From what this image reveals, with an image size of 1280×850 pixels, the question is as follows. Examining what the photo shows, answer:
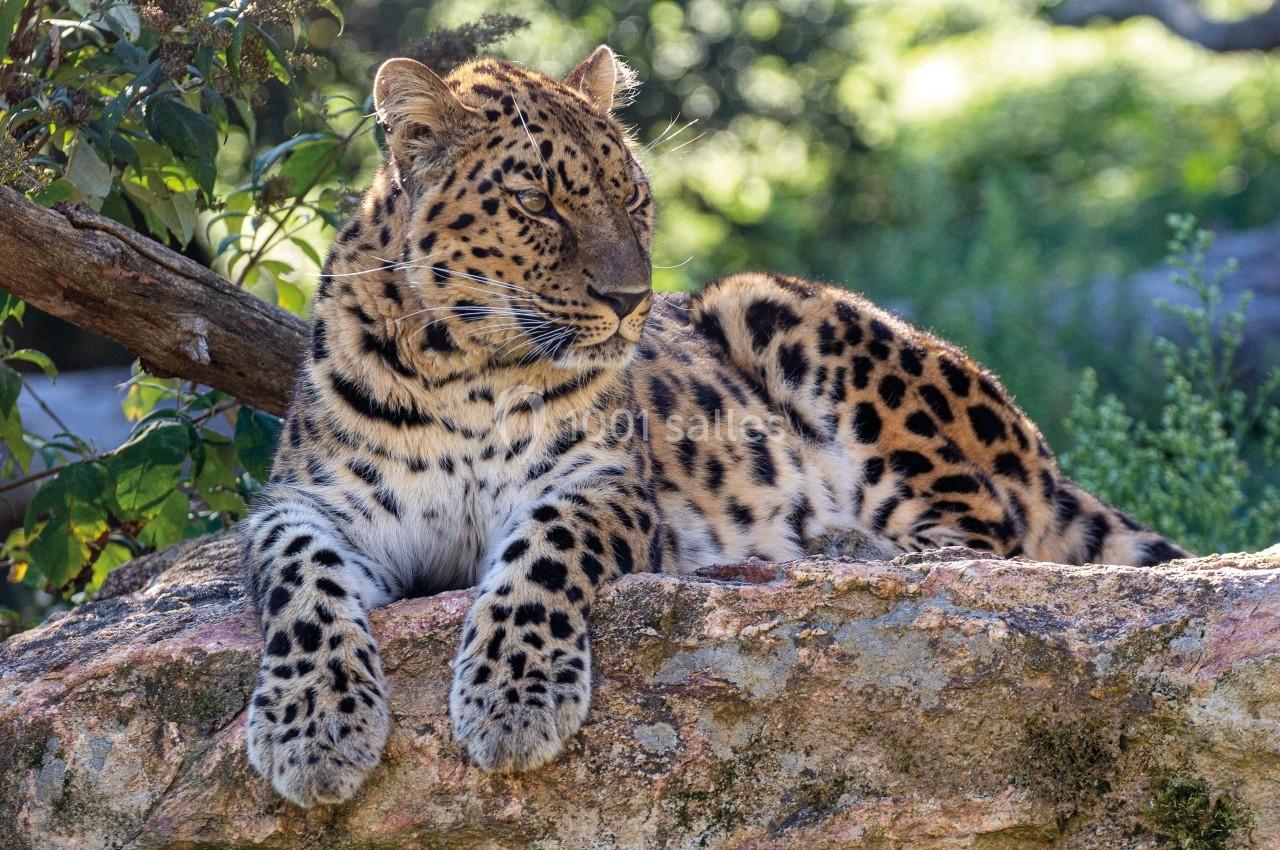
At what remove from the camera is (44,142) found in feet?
21.6

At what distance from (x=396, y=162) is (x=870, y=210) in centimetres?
1549

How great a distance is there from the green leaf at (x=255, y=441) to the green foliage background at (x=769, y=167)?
0.01 m

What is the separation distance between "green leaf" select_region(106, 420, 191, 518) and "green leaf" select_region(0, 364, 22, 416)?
18.2 inches

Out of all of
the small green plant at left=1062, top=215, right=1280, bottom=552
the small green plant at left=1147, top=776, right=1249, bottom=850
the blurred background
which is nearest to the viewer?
the small green plant at left=1147, top=776, right=1249, bottom=850

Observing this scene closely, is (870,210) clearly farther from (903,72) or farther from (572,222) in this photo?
(572,222)

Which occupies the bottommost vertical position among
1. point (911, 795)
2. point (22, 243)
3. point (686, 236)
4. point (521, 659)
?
point (686, 236)

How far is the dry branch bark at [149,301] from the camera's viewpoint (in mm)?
5801

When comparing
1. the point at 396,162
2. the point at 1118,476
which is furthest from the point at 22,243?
the point at 1118,476

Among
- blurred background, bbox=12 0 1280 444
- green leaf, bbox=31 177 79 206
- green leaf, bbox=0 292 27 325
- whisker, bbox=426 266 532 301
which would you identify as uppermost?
green leaf, bbox=31 177 79 206

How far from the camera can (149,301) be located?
6.22 m

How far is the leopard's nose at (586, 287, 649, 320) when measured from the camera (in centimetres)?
508

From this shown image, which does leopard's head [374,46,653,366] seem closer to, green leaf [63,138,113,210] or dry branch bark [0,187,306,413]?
dry branch bark [0,187,306,413]

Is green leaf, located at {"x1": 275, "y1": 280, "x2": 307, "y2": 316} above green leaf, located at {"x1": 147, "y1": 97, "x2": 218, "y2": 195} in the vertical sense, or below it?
below

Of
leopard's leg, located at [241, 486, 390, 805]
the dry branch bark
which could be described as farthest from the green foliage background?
leopard's leg, located at [241, 486, 390, 805]
